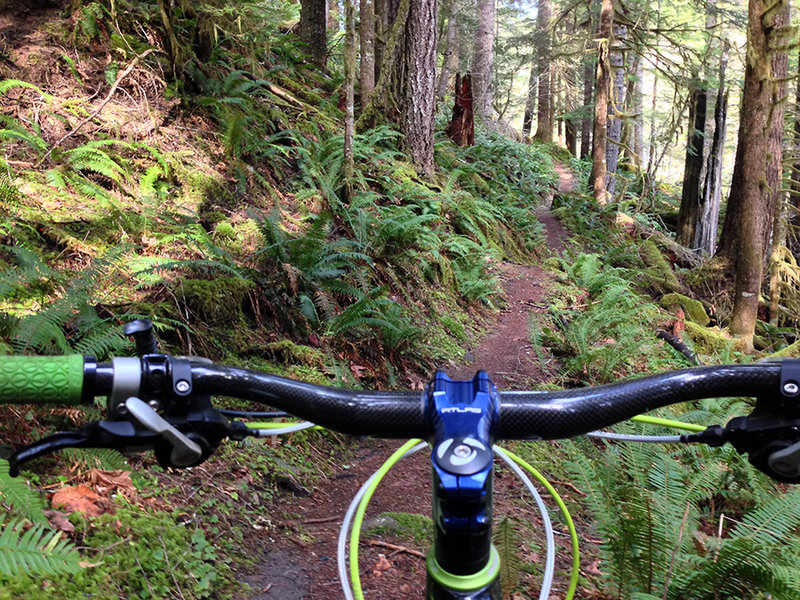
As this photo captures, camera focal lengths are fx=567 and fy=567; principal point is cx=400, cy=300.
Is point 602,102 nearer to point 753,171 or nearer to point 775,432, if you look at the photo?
point 753,171

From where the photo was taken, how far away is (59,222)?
4.19 m

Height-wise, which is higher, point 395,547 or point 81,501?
point 81,501

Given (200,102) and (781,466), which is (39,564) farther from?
(200,102)

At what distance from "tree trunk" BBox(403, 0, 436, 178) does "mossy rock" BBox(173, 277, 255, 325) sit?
555 cm

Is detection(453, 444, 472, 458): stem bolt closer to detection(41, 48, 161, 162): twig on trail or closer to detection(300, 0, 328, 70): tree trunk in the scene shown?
detection(41, 48, 161, 162): twig on trail

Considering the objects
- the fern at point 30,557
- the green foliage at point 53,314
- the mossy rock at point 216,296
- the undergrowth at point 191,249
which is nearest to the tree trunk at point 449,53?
the undergrowth at point 191,249

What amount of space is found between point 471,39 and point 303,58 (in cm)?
1812

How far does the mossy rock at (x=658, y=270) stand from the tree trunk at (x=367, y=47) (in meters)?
5.92

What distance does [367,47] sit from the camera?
342 inches

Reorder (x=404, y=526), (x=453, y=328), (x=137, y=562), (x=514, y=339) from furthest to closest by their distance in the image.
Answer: (x=514, y=339) → (x=453, y=328) → (x=404, y=526) → (x=137, y=562)

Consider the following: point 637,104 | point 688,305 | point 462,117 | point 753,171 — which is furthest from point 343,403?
point 637,104

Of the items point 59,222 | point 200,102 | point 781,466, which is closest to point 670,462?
point 781,466

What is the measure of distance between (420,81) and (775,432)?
8667 mm

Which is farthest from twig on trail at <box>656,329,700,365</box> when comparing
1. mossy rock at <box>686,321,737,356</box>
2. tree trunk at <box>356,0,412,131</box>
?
tree trunk at <box>356,0,412,131</box>
